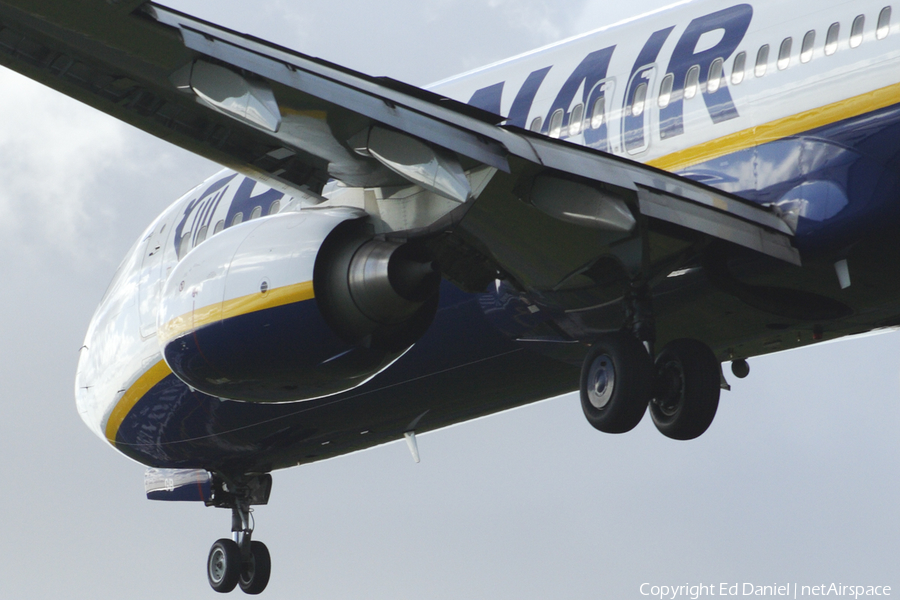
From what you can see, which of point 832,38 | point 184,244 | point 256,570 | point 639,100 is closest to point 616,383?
point 639,100

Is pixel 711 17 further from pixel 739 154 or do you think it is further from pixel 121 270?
pixel 121 270

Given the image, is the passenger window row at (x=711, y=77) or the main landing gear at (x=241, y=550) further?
the main landing gear at (x=241, y=550)

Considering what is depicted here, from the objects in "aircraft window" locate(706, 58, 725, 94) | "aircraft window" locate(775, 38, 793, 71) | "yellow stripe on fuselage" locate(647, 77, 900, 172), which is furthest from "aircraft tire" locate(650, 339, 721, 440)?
"aircraft window" locate(775, 38, 793, 71)

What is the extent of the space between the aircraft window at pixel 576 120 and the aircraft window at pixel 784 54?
1978 millimetres

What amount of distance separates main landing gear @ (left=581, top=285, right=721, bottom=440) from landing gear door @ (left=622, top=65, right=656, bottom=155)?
1.22 meters

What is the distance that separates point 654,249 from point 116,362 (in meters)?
8.20

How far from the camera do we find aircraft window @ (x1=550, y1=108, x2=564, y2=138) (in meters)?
11.4

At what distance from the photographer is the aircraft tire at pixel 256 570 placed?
17.4 meters

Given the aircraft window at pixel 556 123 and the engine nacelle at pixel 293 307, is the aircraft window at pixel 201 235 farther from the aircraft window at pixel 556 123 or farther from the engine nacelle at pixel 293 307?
the aircraft window at pixel 556 123

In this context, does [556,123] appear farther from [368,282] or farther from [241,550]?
[241,550]

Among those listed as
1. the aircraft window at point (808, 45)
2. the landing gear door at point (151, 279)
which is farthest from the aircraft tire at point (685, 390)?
the landing gear door at point (151, 279)

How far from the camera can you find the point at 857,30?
935 centimetres

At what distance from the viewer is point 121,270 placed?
16.9 m

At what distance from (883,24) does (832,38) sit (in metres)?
0.40
